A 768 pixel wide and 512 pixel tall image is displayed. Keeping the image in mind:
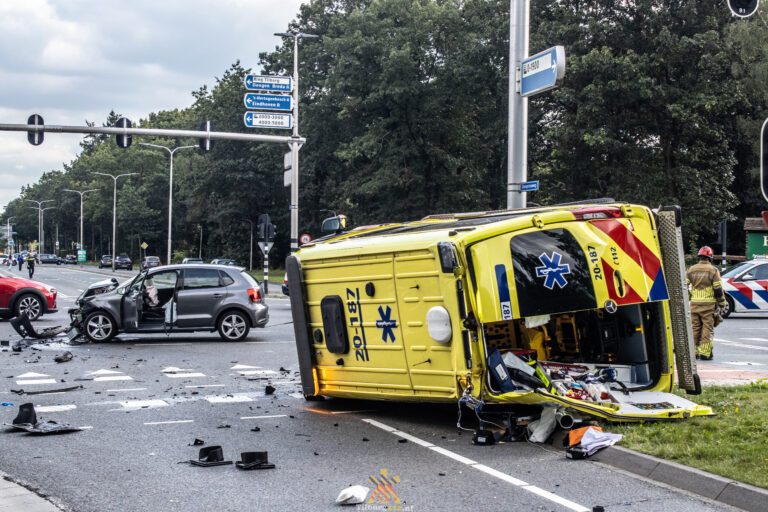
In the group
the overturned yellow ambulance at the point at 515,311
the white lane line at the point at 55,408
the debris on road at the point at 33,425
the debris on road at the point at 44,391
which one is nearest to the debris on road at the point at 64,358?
the debris on road at the point at 44,391

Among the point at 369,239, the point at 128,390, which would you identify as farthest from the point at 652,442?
the point at 128,390

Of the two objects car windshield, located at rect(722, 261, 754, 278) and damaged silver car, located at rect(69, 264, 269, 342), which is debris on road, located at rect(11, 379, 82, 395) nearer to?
damaged silver car, located at rect(69, 264, 269, 342)

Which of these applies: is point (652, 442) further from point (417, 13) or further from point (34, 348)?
point (417, 13)

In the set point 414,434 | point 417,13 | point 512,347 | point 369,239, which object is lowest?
point 414,434

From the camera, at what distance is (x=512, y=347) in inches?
377

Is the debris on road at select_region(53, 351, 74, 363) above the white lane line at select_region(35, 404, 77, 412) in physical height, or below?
above

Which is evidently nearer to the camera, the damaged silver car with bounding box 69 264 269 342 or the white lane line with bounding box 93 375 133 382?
the white lane line with bounding box 93 375 133 382

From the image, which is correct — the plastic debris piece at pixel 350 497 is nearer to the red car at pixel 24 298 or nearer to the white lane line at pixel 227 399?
the white lane line at pixel 227 399

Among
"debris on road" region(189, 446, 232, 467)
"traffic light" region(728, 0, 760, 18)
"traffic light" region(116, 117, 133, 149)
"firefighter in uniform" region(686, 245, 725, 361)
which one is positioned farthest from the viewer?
"traffic light" region(116, 117, 133, 149)

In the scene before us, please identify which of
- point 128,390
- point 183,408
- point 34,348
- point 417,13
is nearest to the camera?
point 183,408

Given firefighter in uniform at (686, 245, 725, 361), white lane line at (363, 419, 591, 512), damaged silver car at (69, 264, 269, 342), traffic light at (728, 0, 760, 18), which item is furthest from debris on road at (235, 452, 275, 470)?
damaged silver car at (69, 264, 269, 342)

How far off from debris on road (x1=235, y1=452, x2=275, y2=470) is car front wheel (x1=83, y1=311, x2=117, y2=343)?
1095cm

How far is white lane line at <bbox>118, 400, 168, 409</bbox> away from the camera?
10202mm

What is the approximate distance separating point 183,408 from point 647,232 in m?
5.49
